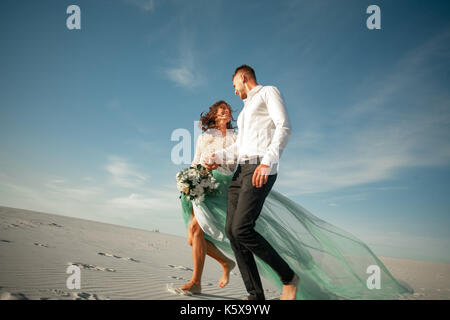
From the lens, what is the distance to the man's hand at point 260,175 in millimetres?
2453

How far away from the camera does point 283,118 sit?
2.59 metres

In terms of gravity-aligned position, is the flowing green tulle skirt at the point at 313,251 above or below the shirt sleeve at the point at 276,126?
below

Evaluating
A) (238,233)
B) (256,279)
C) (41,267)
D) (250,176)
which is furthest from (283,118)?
(41,267)

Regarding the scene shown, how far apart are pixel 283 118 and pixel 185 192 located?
1.71 m

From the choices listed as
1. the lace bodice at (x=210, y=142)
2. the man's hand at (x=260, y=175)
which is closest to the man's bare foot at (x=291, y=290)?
the man's hand at (x=260, y=175)

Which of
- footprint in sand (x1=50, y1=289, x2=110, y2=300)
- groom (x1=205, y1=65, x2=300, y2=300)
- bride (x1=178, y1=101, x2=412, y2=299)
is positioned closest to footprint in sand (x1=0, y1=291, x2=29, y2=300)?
footprint in sand (x1=50, y1=289, x2=110, y2=300)

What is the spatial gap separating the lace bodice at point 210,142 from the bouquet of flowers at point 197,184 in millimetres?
494

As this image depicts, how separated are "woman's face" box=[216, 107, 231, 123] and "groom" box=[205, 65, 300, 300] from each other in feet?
4.21

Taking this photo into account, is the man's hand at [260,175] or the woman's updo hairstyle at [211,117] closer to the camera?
the man's hand at [260,175]

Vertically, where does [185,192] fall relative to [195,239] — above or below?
above

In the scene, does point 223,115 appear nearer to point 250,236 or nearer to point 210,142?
point 210,142

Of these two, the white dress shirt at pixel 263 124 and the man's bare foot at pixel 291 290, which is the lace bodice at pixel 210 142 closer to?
the white dress shirt at pixel 263 124
